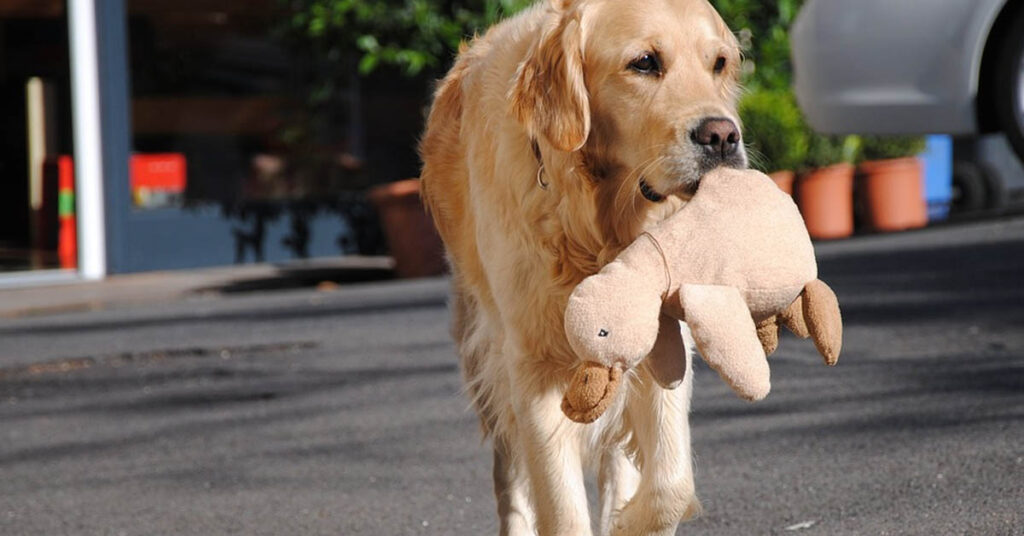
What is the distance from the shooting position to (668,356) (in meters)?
3.07

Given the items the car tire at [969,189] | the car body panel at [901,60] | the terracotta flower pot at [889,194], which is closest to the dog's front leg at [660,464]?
the car body panel at [901,60]

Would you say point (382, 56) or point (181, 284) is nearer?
point (181, 284)

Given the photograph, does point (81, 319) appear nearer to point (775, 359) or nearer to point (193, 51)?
point (193, 51)

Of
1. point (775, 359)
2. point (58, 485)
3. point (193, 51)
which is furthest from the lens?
point (193, 51)

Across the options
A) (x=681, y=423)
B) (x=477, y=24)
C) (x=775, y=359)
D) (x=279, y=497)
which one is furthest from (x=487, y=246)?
(x=477, y=24)

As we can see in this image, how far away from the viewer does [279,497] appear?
15.2 ft

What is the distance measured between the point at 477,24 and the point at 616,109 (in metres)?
8.03

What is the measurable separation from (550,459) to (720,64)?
99cm

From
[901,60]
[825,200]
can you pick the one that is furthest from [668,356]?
[825,200]

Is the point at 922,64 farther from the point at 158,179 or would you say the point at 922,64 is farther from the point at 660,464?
the point at 158,179

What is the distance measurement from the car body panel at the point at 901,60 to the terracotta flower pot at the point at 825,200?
3156 millimetres

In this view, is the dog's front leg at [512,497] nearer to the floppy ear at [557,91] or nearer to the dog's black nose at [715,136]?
the floppy ear at [557,91]

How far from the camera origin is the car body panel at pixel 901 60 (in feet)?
26.2

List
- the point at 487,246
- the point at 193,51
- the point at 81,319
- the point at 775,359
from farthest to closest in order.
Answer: the point at 193,51 → the point at 81,319 → the point at 775,359 → the point at 487,246
